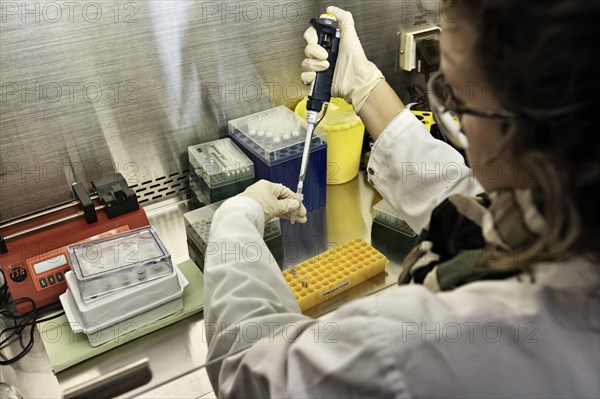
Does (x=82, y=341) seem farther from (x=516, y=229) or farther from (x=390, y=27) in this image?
(x=390, y=27)

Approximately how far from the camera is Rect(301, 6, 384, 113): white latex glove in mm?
1308

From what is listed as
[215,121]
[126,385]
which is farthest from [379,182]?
[126,385]

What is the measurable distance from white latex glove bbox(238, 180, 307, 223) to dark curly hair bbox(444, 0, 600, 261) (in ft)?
2.22

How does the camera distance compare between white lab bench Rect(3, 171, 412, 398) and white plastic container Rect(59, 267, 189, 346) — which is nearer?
white lab bench Rect(3, 171, 412, 398)

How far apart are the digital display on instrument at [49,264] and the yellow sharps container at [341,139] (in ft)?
2.36

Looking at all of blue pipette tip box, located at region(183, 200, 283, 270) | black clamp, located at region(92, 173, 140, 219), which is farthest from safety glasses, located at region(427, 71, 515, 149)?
black clamp, located at region(92, 173, 140, 219)

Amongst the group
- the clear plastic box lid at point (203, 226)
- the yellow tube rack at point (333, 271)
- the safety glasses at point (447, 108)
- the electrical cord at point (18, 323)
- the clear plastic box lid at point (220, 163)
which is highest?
the safety glasses at point (447, 108)

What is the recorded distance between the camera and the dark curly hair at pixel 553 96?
1.43ft

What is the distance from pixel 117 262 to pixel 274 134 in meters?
Result: 0.54

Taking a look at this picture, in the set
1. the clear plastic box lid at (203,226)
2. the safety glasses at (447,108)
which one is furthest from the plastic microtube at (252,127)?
the safety glasses at (447,108)

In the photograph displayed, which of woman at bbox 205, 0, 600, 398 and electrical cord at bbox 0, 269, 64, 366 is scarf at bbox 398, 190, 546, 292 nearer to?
woman at bbox 205, 0, 600, 398

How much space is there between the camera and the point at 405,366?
0.55 m

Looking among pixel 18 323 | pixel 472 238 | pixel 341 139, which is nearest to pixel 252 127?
pixel 341 139

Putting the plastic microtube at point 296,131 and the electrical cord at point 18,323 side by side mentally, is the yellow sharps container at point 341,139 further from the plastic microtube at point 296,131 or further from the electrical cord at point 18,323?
the electrical cord at point 18,323
